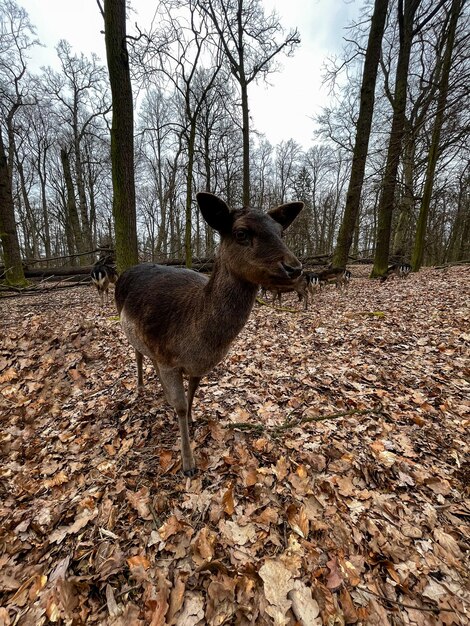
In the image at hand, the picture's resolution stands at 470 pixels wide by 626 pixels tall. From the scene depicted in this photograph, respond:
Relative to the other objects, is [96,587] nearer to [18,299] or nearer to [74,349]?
[74,349]

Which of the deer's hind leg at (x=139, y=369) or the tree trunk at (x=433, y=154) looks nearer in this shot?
the deer's hind leg at (x=139, y=369)

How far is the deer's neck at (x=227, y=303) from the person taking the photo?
2248mm

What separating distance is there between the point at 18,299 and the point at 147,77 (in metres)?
9.71

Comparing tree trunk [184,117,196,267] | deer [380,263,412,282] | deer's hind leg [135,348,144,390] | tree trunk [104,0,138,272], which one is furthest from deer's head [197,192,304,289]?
deer [380,263,412,282]

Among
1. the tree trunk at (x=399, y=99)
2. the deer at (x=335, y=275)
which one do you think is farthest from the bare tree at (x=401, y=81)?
the deer at (x=335, y=275)

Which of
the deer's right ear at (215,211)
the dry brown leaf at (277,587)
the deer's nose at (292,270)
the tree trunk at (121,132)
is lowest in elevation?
the dry brown leaf at (277,587)

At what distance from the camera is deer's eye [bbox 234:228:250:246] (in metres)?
2.10

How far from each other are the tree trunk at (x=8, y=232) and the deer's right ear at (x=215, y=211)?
11.0 m

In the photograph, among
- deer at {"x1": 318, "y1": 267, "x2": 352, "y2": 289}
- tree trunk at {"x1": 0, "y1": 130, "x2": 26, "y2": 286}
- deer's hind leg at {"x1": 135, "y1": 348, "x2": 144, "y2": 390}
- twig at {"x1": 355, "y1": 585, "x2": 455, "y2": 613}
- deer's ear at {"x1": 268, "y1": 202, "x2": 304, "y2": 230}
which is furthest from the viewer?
deer at {"x1": 318, "y1": 267, "x2": 352, "y2": 289}

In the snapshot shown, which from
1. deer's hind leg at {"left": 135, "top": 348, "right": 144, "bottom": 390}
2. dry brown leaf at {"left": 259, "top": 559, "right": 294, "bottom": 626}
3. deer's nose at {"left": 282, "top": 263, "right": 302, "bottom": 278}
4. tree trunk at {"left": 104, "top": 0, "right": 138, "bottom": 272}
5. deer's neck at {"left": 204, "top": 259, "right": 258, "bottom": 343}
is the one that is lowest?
dry brown leaf at {"left": 259, "top": 559, "right": 294, "bottom": 626}

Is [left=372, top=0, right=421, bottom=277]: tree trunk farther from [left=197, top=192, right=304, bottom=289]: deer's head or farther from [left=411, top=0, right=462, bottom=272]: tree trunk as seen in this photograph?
[left=197, top=192, right=304, bottom=289]: deer's head

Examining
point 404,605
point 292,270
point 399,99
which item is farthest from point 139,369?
point 399,99

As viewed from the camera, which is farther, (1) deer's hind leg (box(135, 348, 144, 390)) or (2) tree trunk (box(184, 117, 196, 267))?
(2) tree trunk (box(184, 117, 196, 267))

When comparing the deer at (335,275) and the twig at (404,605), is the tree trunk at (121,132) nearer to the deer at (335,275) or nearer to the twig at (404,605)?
the twig at (404,605)
